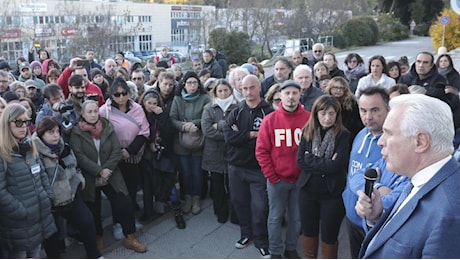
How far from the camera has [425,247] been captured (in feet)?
5.07

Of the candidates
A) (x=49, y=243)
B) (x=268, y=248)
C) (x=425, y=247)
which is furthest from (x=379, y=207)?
(x=49, y=243)

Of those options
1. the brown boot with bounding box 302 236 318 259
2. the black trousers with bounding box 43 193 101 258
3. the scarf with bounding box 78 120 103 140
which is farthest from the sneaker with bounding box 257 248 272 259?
the scarf with bounding box 78 120 103 140

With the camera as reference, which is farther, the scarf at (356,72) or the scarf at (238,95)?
the scarf at (356,72)

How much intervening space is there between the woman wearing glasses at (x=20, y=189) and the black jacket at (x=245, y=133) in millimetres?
1845

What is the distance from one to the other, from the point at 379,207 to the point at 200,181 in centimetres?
329

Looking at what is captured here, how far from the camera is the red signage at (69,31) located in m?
29.7

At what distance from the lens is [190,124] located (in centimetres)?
500

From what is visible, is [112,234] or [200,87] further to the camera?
[200,87]

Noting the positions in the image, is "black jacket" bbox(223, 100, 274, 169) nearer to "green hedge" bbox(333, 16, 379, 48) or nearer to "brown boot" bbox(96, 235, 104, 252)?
"brown boot" bbox(96, 235, 104, 252)

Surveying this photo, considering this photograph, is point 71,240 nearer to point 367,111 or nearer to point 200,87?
point 200,87

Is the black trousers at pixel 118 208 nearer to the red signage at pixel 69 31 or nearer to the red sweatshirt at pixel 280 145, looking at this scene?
the red sweatshirt at pixel 280 145

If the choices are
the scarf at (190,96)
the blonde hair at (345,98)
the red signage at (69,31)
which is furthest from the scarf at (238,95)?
the red signage at (69,31)

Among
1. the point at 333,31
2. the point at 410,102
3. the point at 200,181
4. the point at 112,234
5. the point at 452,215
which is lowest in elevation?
the point at 112,234

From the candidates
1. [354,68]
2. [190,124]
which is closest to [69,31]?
[354,68]
